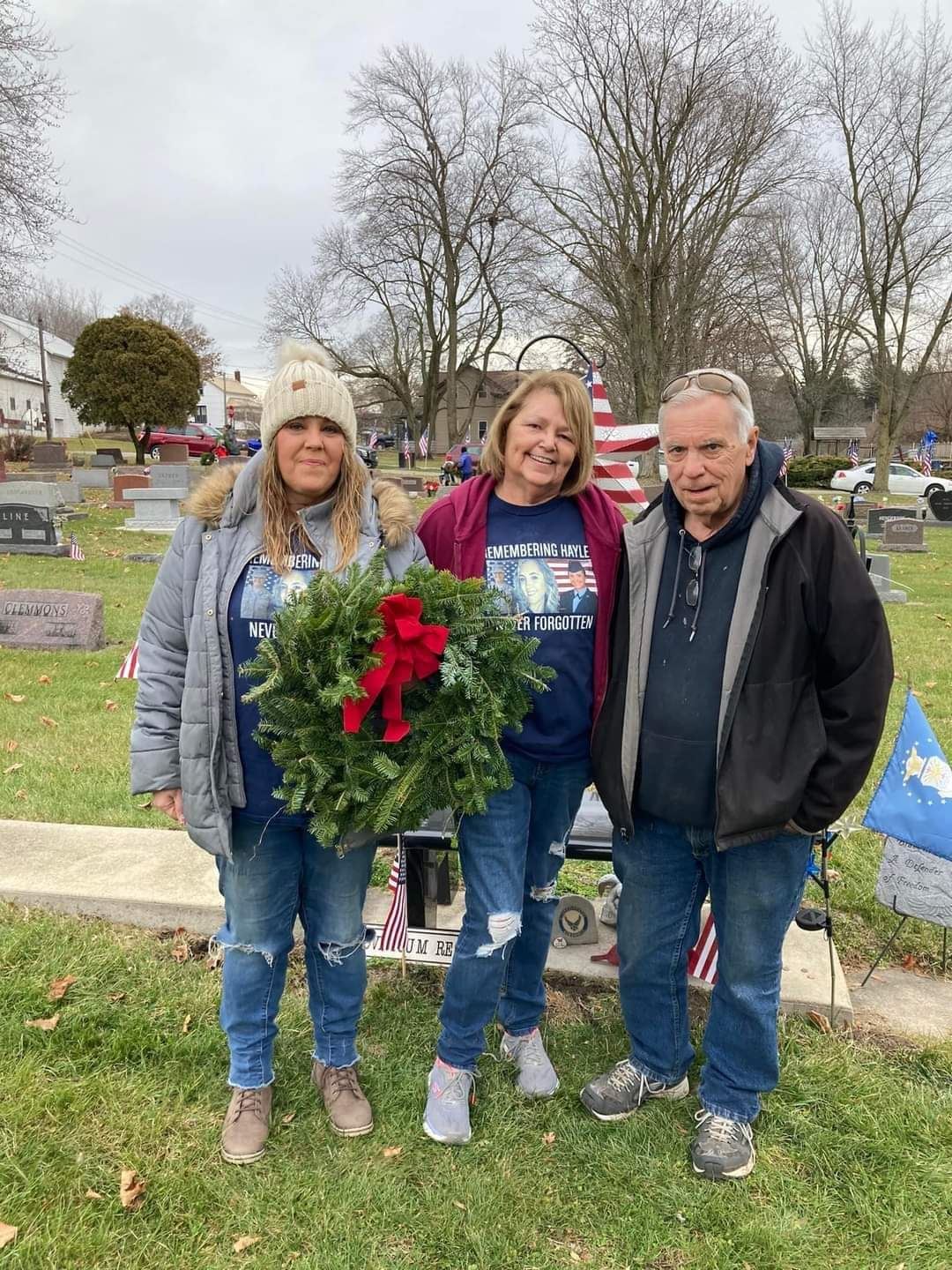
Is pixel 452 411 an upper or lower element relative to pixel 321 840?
upper

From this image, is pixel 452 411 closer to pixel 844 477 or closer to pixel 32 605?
pixel 844 477

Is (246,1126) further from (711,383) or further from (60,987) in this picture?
(711,383)

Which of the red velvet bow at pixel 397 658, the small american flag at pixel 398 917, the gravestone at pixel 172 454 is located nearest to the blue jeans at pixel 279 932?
the red velvet bow at pixel 397 658

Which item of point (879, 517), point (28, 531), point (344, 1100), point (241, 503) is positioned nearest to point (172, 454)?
point (28, 531)

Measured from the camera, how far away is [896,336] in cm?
3278

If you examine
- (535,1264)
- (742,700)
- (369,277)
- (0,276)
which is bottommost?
(535,1264)

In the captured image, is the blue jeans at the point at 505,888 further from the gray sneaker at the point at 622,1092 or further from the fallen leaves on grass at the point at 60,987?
the fallen leaves on grass at the point at 60,987

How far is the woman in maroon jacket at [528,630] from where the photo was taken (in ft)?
7.88

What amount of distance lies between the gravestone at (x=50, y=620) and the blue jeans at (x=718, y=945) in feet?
22.5

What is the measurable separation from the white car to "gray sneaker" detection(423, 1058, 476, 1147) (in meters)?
34.7

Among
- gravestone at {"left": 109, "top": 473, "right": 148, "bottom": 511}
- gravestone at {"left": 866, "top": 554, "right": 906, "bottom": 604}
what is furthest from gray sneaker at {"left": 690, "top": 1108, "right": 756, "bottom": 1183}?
gravestone at {"left": 109, "top": 473, "right": 148, "bottom": 511}

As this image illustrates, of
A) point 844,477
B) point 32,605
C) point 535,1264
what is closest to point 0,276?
point 32,605

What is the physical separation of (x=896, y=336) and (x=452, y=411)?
21709 millimetres

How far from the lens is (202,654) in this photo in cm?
220
